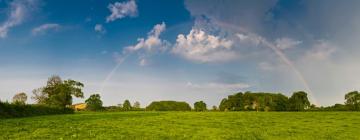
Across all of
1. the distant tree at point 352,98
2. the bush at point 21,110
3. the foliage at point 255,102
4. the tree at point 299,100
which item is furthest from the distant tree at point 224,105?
the bush at point 21,110

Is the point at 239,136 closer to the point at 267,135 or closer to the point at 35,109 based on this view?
the point at 267,135

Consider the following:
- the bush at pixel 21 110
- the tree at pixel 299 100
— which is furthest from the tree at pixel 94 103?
the tree at pixel 299 100

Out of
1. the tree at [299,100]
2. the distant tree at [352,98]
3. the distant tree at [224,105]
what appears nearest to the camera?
the distant tree at [352,98]

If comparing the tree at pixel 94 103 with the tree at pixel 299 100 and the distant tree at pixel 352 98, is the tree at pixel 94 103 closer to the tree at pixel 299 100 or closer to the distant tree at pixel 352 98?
the tree at pixel 299 100

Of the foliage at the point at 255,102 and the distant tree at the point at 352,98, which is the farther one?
the foliage at the point at 255,102

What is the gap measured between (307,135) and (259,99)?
12245 cm

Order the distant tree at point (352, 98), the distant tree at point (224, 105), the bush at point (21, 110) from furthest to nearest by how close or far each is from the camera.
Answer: the distant tree at point (224, 105) < the distant tree at point (352, 98) < the bush at point (21, 110)

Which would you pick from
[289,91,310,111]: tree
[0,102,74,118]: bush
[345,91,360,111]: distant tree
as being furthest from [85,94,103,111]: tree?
[345,91,360,111]: distant tree

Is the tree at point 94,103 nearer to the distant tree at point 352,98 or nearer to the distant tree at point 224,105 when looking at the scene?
the distant tree at point 224,105

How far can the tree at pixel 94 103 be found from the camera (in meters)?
180

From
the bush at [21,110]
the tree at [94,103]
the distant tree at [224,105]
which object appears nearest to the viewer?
the bush at [21,110]

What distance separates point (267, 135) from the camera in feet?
95.3

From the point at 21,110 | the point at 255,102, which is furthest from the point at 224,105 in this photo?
the point at 21,110

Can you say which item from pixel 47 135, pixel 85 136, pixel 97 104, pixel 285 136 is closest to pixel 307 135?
pixel 285 136
